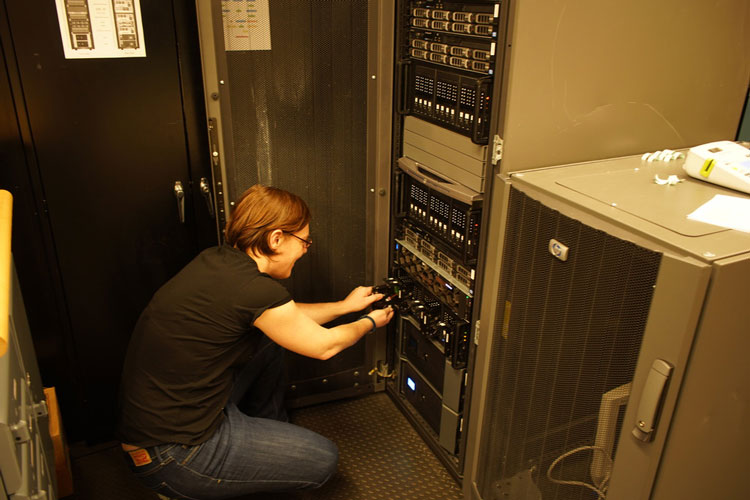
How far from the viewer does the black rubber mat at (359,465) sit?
2.08 metres

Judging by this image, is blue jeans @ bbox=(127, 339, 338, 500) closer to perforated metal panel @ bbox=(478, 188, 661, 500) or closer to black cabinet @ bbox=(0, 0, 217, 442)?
perforated metal panel @ bbox=(478, 188, 661, 500)

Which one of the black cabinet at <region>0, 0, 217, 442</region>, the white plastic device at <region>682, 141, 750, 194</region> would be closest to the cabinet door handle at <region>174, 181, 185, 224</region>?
the black cabinet at <region>0, 0, 217, 442</region>

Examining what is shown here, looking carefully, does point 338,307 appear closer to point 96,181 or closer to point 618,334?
point 96,181

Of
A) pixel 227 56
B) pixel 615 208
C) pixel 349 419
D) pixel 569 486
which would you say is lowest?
pixel 349 419

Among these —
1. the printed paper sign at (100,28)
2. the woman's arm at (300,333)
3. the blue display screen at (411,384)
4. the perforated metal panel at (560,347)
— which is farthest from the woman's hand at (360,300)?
the printed paper sign at (100,28)

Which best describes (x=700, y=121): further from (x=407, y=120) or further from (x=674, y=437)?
(x=674, y=437)

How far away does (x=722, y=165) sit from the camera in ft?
4.69

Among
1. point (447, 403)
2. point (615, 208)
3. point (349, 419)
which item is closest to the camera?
point (615, 208)

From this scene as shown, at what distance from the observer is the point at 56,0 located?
176cm

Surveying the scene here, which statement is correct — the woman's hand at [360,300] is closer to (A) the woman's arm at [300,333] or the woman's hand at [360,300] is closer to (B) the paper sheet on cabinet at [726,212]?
(A) the woman's arm at [300,333]

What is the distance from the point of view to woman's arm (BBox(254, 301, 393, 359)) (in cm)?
163

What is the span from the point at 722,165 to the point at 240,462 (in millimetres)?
1433

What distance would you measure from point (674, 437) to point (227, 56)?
4.99 ft

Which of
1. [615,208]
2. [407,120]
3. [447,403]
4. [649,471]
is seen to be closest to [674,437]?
[649,471]
